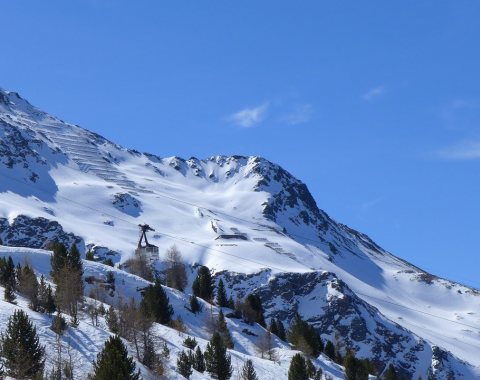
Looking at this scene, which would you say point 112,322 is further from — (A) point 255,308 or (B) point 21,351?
(A) point 255,308

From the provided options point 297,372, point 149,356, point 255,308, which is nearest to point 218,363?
point 149,356

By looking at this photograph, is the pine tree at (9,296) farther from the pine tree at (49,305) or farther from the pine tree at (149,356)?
the pine tree at (149,356)

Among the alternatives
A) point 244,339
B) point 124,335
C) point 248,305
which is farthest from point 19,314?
point 248,305

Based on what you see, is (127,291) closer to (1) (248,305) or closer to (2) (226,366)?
(1) (248,305)

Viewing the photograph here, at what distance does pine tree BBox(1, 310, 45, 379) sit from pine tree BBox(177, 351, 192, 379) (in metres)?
13.0

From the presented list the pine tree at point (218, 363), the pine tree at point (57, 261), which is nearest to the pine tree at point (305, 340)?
the pine tree at point (218, 363)

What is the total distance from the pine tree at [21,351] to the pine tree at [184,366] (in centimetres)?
1301

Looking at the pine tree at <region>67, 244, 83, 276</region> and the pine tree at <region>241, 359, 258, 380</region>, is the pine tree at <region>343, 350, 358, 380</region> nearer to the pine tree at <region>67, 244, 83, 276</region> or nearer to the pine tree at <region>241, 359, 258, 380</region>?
the pine tree at <region>241, 359, 258, 380</region>

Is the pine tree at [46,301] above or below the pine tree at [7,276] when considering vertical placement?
below

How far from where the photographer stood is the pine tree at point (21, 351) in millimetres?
47062

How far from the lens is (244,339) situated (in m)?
90.6

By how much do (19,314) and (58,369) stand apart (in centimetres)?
470

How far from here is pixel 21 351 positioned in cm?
4825

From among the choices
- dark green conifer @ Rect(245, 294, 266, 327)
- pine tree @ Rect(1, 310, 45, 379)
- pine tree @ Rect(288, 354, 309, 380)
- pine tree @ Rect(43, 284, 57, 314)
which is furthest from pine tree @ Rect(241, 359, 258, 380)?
dark green conifer @ Rect(245, 294, 266, 327)
